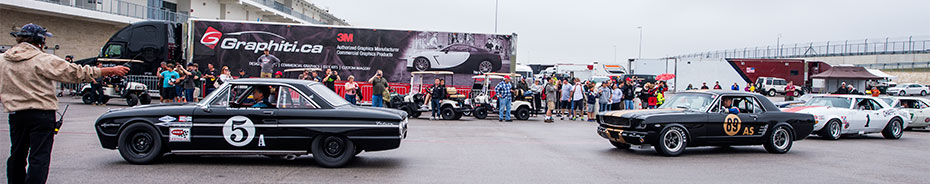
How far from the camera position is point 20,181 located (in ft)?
17.3

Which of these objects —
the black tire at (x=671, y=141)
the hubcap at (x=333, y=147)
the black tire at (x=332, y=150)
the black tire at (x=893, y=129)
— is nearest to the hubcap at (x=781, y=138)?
the black tire at (x=671, y=141)

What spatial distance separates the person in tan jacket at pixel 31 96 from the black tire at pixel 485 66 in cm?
1588

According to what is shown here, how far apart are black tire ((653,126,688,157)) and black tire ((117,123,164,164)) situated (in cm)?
752

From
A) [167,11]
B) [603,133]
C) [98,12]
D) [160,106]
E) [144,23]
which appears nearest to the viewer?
[160,106]

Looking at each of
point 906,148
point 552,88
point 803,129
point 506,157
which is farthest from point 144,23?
point 906,148

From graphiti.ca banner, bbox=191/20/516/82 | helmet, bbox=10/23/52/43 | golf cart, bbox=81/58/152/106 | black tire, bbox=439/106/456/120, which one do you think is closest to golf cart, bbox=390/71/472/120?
black tire, bbox=439/106/456/120

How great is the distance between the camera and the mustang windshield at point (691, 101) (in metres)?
10.5

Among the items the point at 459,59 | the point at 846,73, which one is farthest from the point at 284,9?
the point at 846,73

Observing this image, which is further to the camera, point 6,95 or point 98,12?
point 98,12

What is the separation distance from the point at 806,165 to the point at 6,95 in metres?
10.2

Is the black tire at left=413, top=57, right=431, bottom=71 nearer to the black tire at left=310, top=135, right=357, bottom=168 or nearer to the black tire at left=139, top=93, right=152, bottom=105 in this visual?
the black tire at left=139, top=93, right=152, bottom=105

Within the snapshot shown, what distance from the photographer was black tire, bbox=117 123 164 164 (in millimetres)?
7473

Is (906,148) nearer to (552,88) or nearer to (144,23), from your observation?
(552,88)

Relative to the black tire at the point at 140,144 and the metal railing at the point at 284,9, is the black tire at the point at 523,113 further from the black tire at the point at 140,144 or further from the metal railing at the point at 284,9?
the metal railing at the point at 284,9
